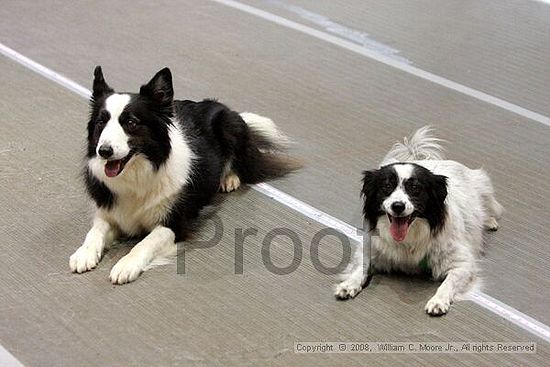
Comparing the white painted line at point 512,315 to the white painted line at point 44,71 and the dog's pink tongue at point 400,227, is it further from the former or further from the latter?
the white painted line at point 44,71

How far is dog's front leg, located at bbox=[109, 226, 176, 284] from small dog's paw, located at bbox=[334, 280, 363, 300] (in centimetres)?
76

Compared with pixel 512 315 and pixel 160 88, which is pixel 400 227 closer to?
pixel 512 315

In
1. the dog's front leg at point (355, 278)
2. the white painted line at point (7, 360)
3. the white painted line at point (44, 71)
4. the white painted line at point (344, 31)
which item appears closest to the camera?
the white painted line at point (7, 360)

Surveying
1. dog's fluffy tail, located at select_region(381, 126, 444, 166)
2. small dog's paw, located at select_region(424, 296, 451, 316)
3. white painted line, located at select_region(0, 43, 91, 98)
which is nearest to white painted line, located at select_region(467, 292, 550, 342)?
small dog's paw, located at select_region(424, 296, 451, 316)

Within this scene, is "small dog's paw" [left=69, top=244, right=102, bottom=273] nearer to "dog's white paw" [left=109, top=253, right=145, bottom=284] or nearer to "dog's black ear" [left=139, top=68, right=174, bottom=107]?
"dog's white paw" [left=109, top=253, right=145, bottom=284]

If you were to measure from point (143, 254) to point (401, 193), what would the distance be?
3.63ft

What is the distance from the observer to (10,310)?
3.39 meters

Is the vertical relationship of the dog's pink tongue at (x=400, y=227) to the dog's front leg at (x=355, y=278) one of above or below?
above

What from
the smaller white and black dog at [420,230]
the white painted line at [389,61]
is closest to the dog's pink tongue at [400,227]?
the smaller white and black dog at [420,230]

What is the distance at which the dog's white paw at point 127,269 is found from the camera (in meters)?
3.57

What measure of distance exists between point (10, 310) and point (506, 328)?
74.8 inches

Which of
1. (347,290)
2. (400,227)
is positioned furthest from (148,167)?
(400,227)

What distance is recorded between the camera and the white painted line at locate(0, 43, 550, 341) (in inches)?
131

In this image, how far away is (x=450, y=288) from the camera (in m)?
3.45
